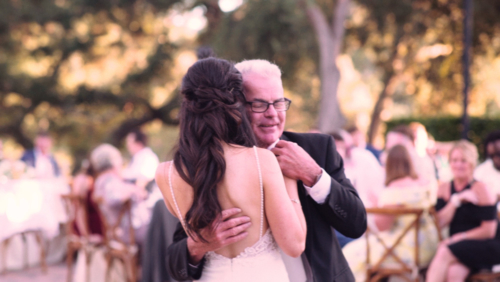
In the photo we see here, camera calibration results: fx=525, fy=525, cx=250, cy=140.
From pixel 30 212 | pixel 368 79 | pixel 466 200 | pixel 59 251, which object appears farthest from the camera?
pixel 368 79

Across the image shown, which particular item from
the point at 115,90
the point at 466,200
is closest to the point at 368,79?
the point at 115,90

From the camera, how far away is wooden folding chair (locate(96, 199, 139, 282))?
19.4ft

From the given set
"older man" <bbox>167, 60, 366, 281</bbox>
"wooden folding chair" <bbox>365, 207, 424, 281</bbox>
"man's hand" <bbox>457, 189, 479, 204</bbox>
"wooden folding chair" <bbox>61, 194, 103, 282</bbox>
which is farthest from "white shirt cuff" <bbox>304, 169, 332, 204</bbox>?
"wooden folding chair" <bbox>61, 194, 103, 282</bbox>

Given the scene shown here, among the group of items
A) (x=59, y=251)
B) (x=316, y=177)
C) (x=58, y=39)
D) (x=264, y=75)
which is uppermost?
(x=58, y=39)

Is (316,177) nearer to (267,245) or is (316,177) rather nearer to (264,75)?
(267,245)

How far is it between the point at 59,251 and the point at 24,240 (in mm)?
810

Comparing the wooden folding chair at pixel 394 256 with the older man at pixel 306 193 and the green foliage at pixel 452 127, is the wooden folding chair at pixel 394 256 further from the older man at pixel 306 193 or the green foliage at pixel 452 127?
the green foliage at pixel 452 127

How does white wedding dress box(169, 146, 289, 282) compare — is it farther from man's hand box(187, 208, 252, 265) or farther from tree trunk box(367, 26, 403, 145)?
tree trunk box(367, 26, 403, 145)

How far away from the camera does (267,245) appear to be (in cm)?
200

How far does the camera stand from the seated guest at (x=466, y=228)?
171 inches

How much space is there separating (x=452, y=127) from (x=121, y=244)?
1147 centimetres

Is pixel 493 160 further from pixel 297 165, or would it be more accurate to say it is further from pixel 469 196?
pixel 297 165

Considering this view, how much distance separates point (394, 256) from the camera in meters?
4.78

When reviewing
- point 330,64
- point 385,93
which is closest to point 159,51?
point 330,64
